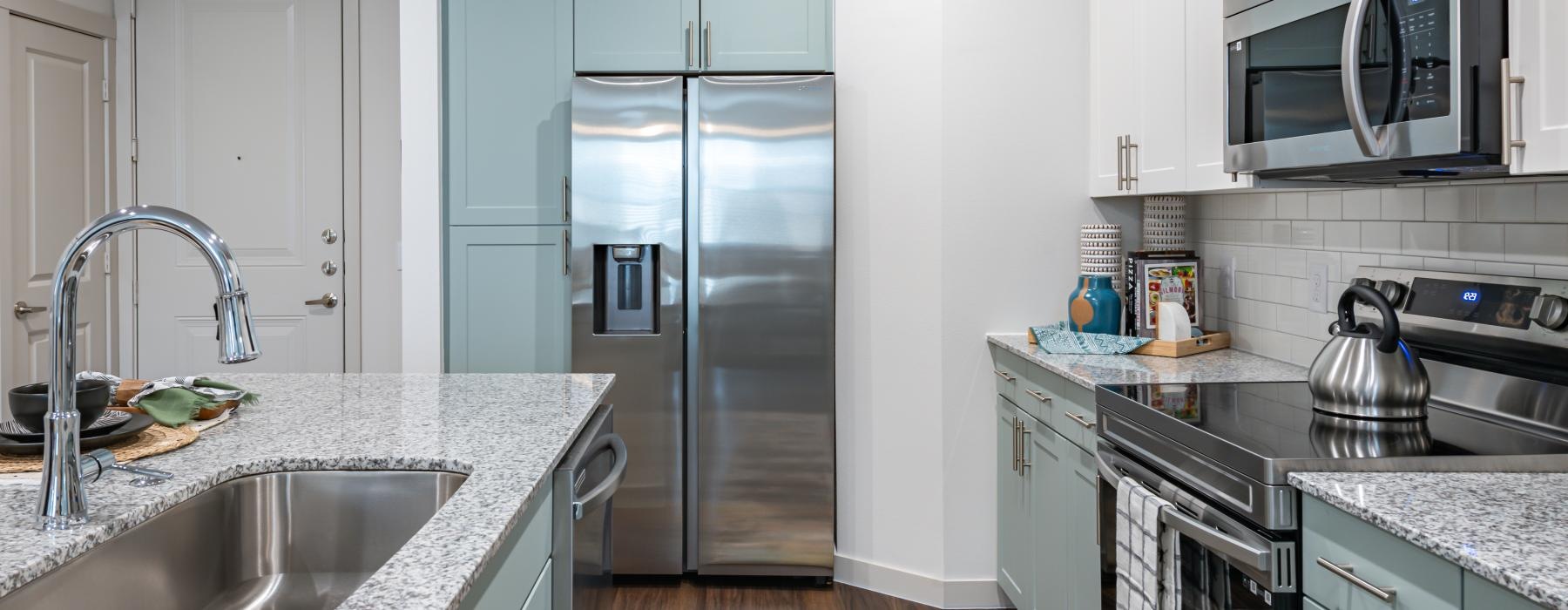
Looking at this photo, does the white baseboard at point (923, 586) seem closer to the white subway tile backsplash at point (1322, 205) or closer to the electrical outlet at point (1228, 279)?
the electrical outlet at point (1228, 279)

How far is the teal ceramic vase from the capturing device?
292 centimetres

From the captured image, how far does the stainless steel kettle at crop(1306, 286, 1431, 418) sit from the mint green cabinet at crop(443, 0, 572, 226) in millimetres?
2438

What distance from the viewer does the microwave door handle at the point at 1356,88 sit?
167cm

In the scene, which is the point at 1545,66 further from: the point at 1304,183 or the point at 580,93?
the point at 580,93

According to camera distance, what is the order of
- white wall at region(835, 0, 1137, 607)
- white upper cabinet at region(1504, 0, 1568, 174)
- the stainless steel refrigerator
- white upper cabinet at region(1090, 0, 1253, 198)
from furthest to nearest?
1. the stainless steel refrigerator
2. white wall at region(835, 0, 1137, 607)
3. white upper cabinet at region(1090, 0, 1253, 198)
4. white upper cabinet at region(1504, 0, 1568, 174)

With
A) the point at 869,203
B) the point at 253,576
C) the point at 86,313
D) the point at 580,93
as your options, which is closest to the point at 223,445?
the point at 253,576

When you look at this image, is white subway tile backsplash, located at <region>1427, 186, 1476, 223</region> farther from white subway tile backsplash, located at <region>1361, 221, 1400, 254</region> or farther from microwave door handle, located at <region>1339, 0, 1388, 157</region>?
microwave door handle, located at <region>1339, 0, 1388, 157</region>

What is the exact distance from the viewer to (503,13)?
11.2ft

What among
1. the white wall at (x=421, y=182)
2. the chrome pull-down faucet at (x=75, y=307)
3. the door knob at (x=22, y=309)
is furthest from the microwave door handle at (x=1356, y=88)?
the door knob at (x=22, y=309)

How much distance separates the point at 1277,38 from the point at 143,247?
4116mm

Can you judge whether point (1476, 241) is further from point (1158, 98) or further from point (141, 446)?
point (141, 446)

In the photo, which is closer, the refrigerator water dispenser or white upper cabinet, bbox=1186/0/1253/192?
white upper cabinet, bbox=1186/0/1253/192

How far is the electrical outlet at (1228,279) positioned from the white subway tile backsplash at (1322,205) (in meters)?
0.39

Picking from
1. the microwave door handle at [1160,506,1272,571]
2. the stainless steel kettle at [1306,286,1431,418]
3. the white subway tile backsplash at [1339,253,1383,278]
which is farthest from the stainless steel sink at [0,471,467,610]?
the white subway tile backsplash at [1339,253,1383,278]
